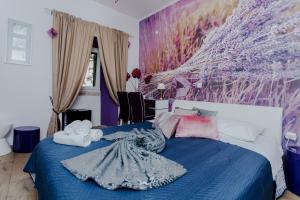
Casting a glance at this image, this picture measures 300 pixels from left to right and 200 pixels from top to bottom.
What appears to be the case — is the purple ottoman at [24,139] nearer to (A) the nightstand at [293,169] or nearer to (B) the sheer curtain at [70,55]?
(B) the sheer curtain at [70,55]

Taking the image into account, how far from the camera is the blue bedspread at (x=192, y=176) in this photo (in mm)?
934

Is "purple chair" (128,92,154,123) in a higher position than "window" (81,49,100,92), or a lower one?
lower

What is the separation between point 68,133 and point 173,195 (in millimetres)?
1138

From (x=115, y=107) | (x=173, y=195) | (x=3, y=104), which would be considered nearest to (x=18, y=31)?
(x=3, y=104)

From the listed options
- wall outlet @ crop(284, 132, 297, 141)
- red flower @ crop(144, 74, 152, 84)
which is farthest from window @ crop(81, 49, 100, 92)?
wall outlet @ crop(284, 132, 297, 141)

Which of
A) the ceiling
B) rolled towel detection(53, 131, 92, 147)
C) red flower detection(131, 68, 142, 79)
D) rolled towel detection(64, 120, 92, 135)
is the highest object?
the ceiling

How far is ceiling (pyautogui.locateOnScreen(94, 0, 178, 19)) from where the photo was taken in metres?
3.56

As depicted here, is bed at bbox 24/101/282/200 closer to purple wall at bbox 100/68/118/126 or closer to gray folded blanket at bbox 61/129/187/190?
gray folded blanket at bbox 61/129/187/190

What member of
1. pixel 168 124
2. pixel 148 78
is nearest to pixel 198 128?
pixel 168 124

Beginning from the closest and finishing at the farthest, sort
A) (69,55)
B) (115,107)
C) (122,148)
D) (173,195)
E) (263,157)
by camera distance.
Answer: (173,195), (122,148), (263,157), (69,55), (115,107)

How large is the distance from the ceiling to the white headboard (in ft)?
7.35

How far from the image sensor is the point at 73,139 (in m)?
1.59

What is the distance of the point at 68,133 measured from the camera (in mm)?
1657

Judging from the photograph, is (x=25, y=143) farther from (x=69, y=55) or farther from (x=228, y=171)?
(x=228, y=171)
